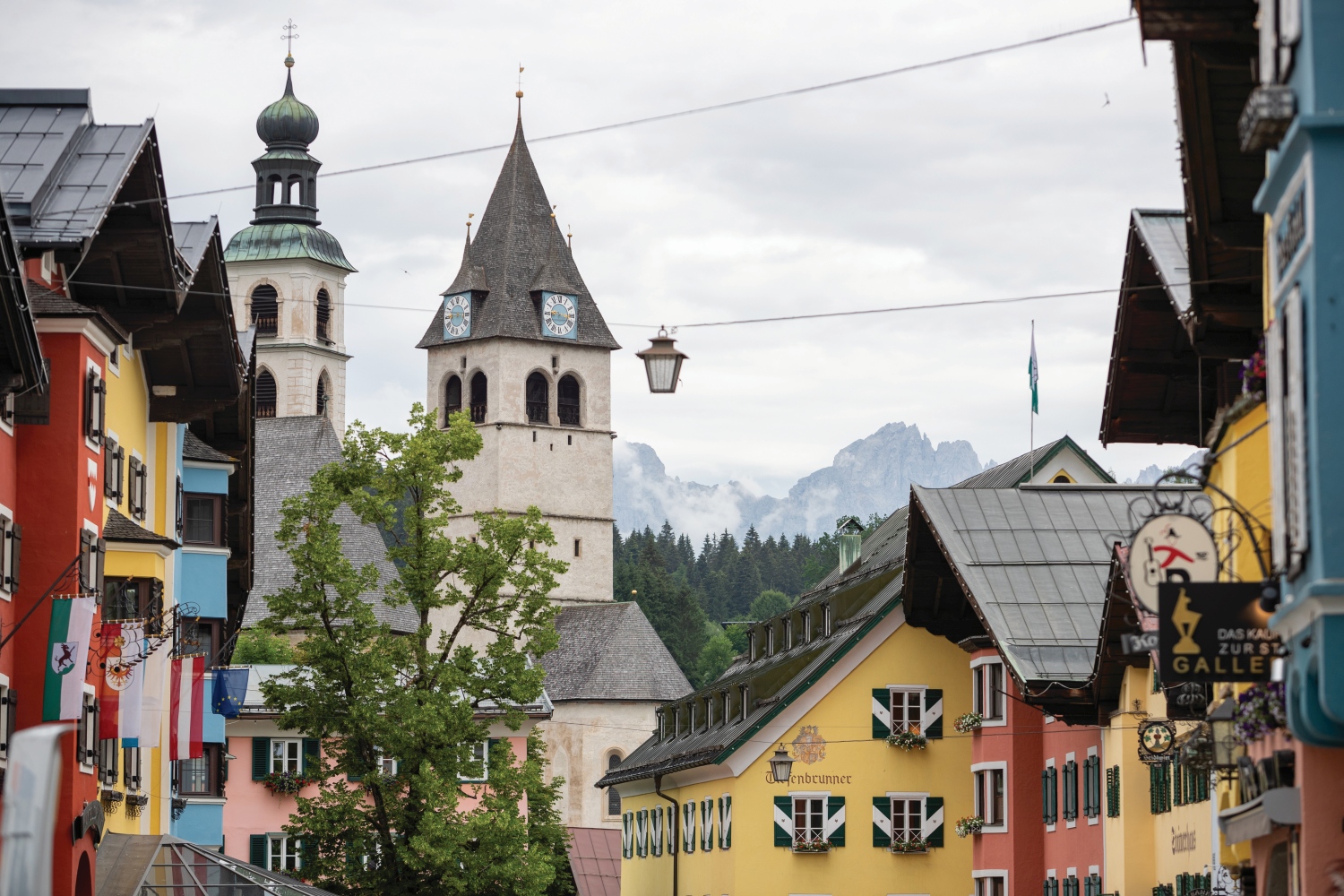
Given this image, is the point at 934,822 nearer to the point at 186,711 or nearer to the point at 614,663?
the point at 186,711

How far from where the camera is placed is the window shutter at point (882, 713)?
45188 millimetres

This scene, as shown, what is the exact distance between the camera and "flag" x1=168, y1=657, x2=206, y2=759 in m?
30.1

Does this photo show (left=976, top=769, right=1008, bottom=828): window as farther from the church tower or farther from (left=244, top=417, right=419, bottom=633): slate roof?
the church tower

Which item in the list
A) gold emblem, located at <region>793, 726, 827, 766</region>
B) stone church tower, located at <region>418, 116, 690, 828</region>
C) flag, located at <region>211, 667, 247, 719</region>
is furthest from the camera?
stone church tower, located at <region>418, 116, 690, 828</region>

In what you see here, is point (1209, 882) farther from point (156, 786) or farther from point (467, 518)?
point (467, 518)

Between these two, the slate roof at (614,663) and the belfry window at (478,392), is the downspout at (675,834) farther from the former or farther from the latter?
the belfry window at (478,392)

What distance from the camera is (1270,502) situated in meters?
15.9

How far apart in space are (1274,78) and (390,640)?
2798cm

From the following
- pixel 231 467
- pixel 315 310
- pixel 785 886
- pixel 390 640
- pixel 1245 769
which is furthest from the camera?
pixel 315 310

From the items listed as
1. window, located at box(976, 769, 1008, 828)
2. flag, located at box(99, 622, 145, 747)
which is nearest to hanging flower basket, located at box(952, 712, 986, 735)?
window, located at box(976, 769, 1008, 828)

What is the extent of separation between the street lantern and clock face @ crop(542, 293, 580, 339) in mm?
78553

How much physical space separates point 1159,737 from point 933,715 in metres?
20.7

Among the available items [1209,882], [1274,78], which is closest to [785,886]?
[1209,882]

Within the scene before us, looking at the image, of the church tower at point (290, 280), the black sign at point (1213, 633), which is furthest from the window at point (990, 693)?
the church tower at point (290, 280)
